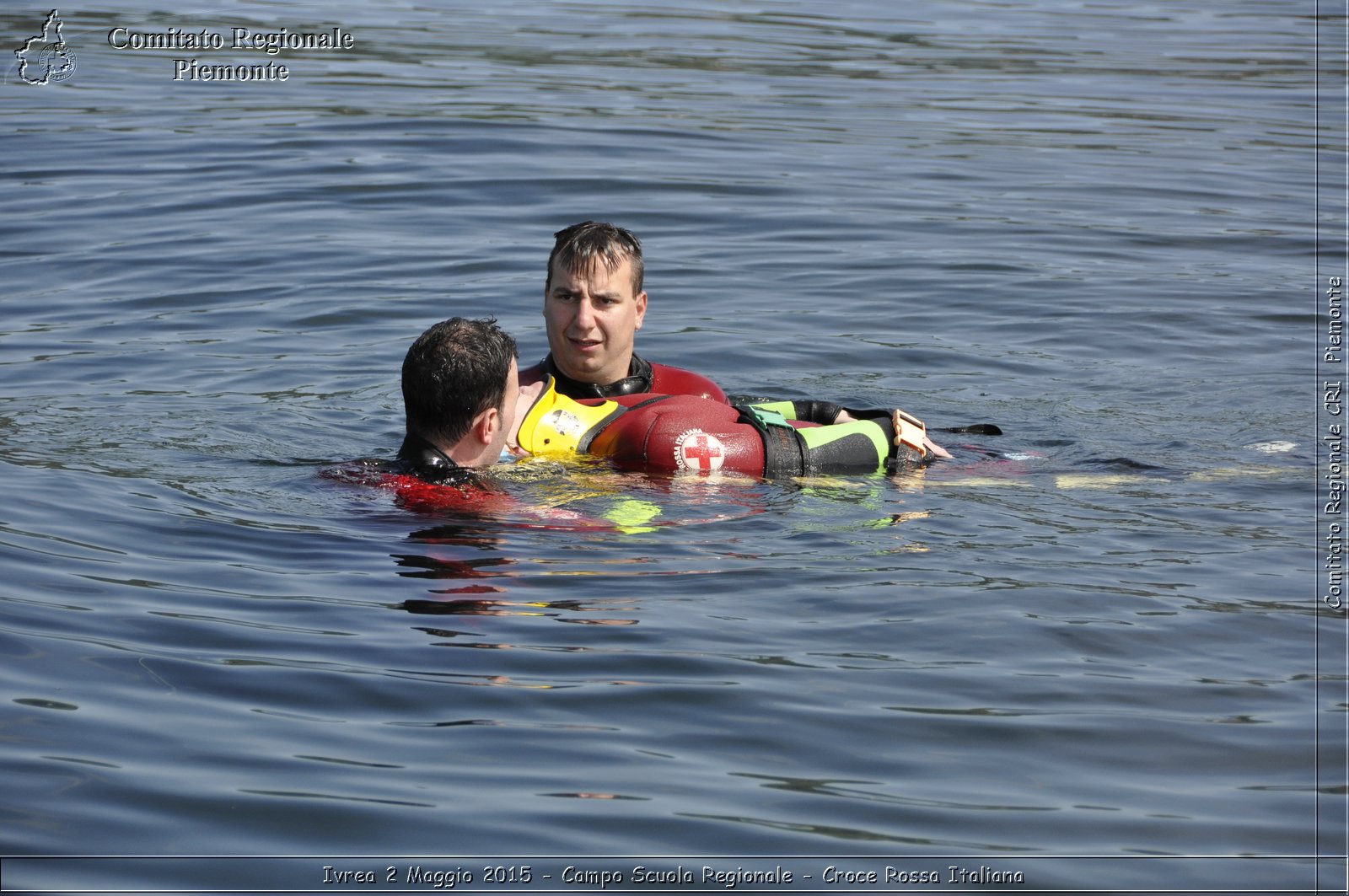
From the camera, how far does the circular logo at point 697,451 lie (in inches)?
257

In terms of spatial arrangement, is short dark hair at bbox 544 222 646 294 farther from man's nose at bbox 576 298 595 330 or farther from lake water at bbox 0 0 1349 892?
lake water at bbox 0 0 1349 892

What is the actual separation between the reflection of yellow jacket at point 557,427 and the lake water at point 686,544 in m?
0.24

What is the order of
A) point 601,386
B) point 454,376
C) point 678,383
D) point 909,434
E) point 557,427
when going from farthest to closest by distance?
point 678,383 < point 601,386 < point 909,434 < point 557,427 < point 454,376

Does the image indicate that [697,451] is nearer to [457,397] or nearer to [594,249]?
[457,397]

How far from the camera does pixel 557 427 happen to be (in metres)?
6.80

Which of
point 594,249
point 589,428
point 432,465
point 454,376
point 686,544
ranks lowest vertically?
point 686,544

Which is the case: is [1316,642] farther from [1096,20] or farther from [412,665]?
[1096,20]

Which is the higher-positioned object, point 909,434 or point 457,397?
point 457,397

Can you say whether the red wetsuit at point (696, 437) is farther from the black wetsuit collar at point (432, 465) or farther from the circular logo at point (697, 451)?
the black wetsuit collar at point (432, 465)

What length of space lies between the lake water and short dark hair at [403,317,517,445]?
341 mm

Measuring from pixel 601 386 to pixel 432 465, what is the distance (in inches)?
Answer: 44.7

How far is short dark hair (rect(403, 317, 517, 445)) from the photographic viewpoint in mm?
6285

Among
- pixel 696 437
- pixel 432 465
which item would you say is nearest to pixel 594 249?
pixel 696 437

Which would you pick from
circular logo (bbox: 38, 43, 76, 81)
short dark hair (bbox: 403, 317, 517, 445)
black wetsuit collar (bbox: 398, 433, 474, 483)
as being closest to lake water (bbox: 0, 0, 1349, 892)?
black wetsuit collar (bbox: 398, 433, 474, 483)
